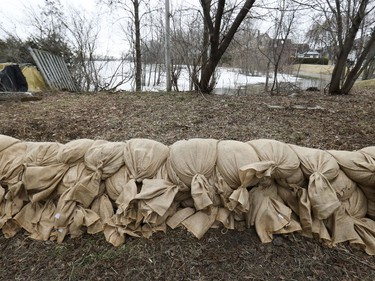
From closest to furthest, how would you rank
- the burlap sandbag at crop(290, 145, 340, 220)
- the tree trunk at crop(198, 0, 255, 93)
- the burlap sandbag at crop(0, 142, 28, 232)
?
the burlap sandbag at crop(290, 145, 340, 220)
the burlap sandbag at crop(0, 142, 28, 232)
the tree trunk at crop(198, 0, 255, 93)

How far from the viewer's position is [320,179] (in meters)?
1.20

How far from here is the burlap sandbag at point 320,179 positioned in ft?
3.87

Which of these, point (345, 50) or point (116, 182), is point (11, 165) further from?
point (345, 50)

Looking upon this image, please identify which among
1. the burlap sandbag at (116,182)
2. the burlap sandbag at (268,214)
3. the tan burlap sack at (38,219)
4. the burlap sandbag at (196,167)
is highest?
the burlap sandbag at (196,167)

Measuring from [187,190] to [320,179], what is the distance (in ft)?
2.32

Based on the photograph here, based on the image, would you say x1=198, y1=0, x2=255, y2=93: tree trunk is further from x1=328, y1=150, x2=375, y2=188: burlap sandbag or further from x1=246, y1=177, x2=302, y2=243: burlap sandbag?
x1=246, y1=177, x2=302, y2=243: burlap sandbag

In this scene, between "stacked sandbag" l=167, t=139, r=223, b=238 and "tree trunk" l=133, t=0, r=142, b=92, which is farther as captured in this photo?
"tree trunk" l=133, t=0, r=142, b=92

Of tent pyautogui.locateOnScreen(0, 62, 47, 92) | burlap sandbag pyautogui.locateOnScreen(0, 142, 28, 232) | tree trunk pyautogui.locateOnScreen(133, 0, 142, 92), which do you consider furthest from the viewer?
tree trunk pyautogui.locateOnScreen(133, 0, 142, 92)

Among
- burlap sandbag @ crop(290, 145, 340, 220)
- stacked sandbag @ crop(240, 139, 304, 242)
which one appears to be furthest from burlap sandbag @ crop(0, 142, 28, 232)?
burlap sandbag @ crop(290, 145, 340, 220)

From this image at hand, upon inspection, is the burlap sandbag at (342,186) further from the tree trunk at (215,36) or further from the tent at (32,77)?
the tent at (32,77)

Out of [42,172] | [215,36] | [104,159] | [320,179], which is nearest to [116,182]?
[104,159]

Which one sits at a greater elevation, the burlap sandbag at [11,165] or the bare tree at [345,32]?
the bare tree at [345,32]

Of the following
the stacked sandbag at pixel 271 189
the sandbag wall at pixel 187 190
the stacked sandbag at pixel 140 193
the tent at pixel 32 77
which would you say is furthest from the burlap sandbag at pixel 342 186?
the tent at pixel 32 77

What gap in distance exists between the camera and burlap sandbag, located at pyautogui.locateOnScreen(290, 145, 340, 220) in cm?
118
